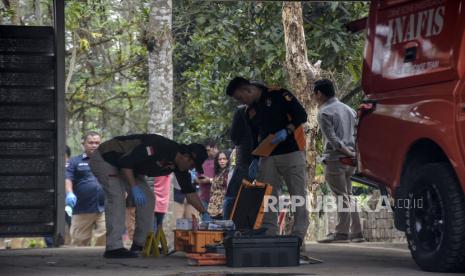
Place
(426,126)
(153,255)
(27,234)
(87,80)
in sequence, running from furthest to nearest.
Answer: (87,80) < (27,234) < (153,255) < (426,126)

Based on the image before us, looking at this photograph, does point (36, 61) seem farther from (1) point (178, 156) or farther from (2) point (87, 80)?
(2) point (87, 80)

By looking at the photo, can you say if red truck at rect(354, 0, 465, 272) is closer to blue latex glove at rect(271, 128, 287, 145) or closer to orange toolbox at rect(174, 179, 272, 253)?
blue latex glove at rect(271, 128, 287, 145)

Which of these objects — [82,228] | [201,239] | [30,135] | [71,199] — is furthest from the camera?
[82,228]

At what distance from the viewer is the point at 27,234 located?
45.2ft

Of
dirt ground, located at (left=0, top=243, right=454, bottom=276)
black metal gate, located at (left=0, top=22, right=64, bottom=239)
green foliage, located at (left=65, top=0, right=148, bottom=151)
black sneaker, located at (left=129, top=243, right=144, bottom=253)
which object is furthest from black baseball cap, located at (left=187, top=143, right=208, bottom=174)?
green foliage, located at (left=65, top=0, right=148, bottom=151)

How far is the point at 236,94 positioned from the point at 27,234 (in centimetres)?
338

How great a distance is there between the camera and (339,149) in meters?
14.2

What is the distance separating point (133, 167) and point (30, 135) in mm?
2122

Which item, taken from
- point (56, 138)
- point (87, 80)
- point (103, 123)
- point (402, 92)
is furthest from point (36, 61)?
point (103, 123)

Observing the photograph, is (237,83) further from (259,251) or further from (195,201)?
(259,251)

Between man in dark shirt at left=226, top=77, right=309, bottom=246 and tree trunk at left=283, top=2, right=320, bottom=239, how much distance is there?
186 inches

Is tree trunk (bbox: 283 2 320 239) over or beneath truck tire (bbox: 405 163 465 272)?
over

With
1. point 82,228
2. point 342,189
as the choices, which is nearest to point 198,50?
point 82,228

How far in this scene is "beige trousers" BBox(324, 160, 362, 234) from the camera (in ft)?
Answer: 48.0
